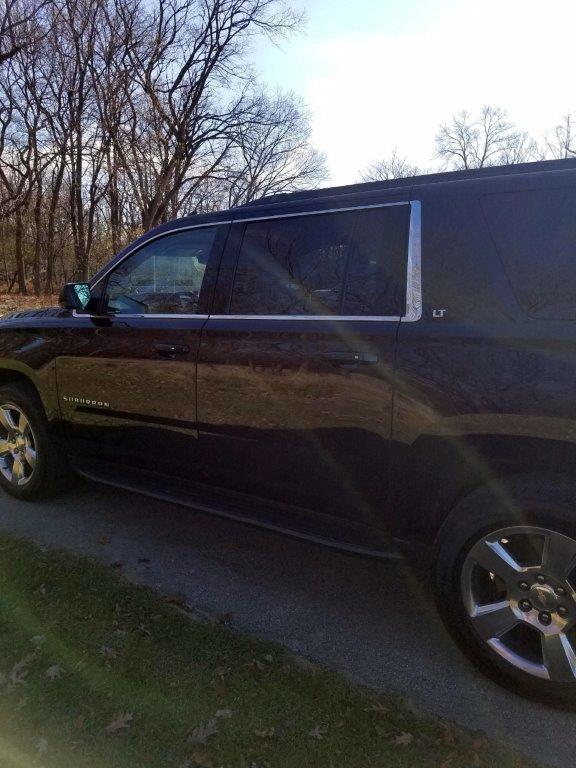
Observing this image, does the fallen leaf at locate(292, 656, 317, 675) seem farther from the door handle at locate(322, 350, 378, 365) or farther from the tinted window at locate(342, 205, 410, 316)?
the tinted window at locate(342, 205, 410, 316)

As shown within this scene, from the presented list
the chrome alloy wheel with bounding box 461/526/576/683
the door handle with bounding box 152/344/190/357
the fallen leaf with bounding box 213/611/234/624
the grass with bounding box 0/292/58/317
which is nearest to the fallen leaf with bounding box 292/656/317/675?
the fallen leaf with bounding box 213/611/234/624

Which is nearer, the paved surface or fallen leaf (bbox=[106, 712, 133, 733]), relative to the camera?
fallen leaf (bbox=[106, 712, 133, 733])

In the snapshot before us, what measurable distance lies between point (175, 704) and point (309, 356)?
1.53m

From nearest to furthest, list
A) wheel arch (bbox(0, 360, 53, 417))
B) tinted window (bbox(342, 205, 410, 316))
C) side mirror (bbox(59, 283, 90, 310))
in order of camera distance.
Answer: tinted window (bbox(342, 205, 410, 316)), side mirror (bbox(59, 283, 90, 310)), wheel arch (bbox(0, 360, 53, 417))

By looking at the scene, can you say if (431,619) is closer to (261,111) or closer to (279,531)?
(279,531)

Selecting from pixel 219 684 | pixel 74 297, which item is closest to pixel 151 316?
pixel 74 297

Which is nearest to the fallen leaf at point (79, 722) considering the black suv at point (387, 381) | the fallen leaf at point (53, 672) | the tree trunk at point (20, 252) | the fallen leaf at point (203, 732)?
the fallen leaf at point (53, 672)

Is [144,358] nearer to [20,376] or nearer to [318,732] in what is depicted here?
[20,376]

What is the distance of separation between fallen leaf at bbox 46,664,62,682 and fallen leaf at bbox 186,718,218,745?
→ 0.66 metres

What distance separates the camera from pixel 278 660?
8.69 feet

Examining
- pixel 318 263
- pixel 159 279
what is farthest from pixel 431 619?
pixel 159 279

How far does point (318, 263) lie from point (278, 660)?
1827 millimetres

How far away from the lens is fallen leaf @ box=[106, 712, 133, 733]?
2.22 m

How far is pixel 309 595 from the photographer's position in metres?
3.28
